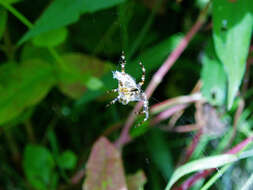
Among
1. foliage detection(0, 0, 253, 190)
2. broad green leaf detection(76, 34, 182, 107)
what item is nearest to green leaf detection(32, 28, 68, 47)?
foliage detection(0, 0, 253, 190)

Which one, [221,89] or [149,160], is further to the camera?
[149,160]

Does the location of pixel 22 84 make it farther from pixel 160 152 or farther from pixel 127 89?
pixel 160 152

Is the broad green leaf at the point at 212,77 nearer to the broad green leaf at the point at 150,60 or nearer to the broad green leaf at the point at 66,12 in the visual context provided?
the broad green leaf at the point at 150,60

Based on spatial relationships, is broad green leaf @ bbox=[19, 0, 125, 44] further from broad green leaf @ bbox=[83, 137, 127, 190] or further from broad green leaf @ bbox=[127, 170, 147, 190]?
broad green leaf @ bbox=[127, 170, 147, 190]

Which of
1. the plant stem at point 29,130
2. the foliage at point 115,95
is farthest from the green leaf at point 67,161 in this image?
the plant stem at point 29,130

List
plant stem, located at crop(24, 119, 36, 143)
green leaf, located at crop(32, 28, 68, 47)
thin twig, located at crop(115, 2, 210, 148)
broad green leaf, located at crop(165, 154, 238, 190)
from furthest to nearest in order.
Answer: plant stem, located at crop(24, 119, 36, 143)
thin twig, located at crop(115, 2, 210, 148)
green leaf, located at crop(32, 28, 68, 47)
broad green leaf, located at crop(165, 154, 238, 190)

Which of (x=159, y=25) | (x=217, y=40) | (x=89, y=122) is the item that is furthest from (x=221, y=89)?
(x=89, y=122)

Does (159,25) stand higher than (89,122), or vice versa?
(159,25)

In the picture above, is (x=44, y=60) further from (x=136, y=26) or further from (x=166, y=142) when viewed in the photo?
(x=166, y=142)
